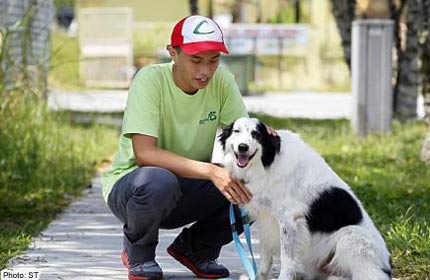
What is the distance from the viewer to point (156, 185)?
535cm

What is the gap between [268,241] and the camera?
549 cm

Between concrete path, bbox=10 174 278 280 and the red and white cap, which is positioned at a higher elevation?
the red and white cap

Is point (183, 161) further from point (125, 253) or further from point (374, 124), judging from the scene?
point (374, 124)

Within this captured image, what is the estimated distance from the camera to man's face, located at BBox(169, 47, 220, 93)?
5363 mm

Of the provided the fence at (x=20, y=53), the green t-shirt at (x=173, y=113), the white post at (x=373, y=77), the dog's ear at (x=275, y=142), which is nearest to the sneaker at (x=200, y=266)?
the green t-shirt at (x=173, y=113)

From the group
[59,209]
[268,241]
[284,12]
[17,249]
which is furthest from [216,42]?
[284,12]

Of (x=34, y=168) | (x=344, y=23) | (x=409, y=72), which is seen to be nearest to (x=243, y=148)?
(x=34, y=168)

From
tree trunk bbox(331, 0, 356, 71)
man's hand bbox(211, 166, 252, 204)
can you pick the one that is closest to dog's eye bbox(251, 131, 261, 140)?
man's hand bbox(211, 166, 252, 204)

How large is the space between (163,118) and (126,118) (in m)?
0.21

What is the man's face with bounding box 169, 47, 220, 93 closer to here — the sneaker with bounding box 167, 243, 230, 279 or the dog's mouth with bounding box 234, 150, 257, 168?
the dog's mouth with bounding box 234, 150, 257, 168

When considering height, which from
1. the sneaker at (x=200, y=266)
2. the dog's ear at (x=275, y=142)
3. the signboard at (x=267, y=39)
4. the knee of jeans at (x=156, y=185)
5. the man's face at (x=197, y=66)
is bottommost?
the signboard at (x=267, y=39)

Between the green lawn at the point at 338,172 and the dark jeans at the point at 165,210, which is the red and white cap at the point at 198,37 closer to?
the dark jeans at the point at 165,210

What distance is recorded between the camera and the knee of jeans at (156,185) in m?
5.35

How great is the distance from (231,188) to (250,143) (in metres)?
0.31
